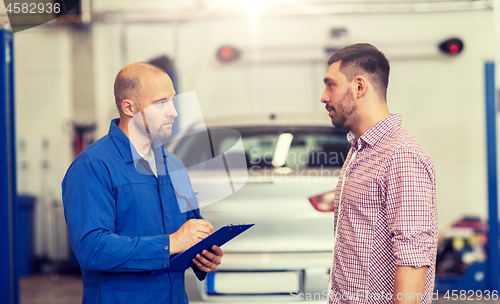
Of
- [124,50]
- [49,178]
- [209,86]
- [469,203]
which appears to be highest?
[124,50]

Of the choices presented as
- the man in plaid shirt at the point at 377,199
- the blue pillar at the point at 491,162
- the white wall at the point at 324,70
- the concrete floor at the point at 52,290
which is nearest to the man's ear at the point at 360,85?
the man in plaid shirt at the point at 377,199

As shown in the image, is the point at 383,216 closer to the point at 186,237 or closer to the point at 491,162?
the point at 186,237

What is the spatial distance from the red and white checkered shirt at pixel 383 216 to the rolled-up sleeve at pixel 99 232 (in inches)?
23.8

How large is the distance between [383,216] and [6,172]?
2.57 m

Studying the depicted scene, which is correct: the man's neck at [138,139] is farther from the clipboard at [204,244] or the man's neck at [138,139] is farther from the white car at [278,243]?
the white car at [278,243]

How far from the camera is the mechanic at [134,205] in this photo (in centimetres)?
138

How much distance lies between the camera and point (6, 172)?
295 cm

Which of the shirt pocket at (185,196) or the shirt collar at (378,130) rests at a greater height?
the shirt collar at (378,130)

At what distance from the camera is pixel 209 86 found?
5.29m

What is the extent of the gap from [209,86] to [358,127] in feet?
12.7

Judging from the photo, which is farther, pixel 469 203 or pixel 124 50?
pixel 124 50

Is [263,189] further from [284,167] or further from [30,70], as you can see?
[30,70]

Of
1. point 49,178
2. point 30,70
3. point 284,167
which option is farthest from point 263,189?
point 30,70

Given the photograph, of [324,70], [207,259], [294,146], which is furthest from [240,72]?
[207,259]
